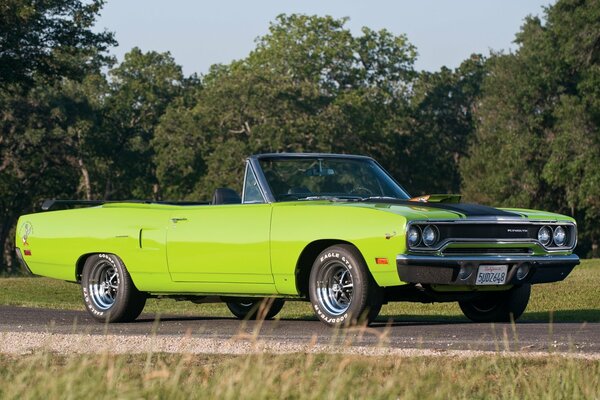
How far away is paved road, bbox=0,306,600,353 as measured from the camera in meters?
10.2

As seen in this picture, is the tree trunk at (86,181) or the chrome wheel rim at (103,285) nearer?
the chrome wheel rim at (103,285)

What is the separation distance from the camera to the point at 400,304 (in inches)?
867

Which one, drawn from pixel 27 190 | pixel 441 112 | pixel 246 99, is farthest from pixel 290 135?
pixel 441 112

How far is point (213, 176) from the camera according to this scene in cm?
6875

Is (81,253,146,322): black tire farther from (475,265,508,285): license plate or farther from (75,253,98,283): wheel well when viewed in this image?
(475,265,508,285): license plate

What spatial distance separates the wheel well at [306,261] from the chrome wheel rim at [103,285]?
2425 mm

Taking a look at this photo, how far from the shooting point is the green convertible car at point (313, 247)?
11797 mm

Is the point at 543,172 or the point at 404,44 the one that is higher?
the point at 404,44

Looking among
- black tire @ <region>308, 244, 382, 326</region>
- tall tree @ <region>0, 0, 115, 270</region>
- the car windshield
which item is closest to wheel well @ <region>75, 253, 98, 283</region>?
the car windshield

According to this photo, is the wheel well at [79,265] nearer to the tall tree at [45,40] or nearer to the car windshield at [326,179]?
the car windshield at [326,179]

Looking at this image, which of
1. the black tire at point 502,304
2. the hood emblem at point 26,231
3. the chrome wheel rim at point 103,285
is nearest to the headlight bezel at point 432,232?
the black tire at point 502,304

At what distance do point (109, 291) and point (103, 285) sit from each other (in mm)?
92

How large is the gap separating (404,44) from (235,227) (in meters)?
80.6

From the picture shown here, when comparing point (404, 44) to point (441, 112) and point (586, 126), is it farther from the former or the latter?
point (586, 126)
